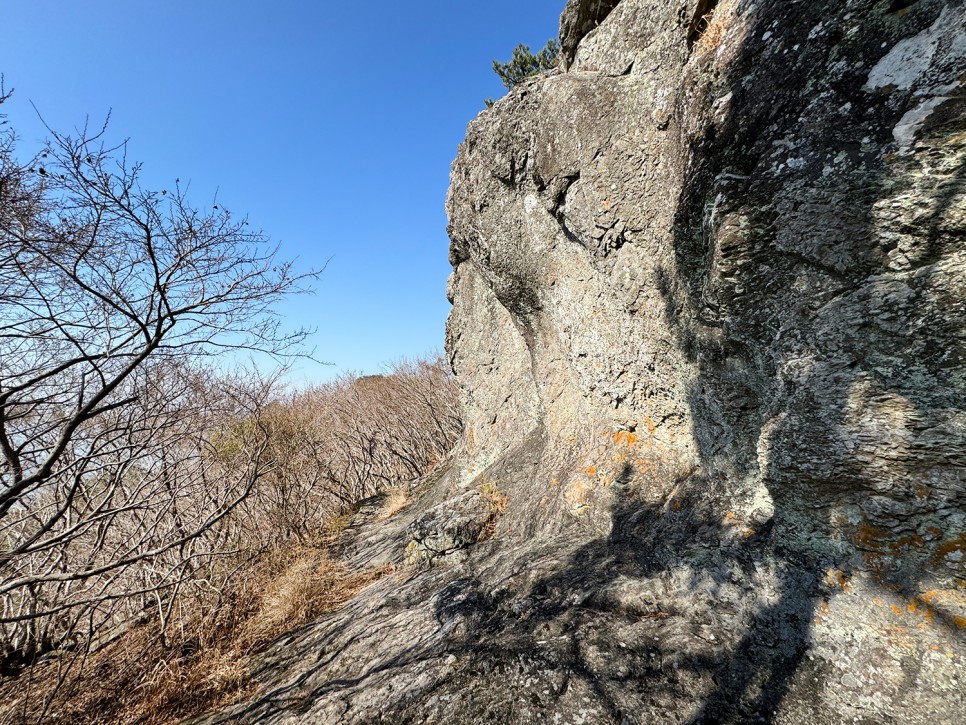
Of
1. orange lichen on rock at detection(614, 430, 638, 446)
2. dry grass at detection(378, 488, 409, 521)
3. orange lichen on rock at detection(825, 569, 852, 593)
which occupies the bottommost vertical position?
orange lichen on rock at detection(825, 569, 852, 593)

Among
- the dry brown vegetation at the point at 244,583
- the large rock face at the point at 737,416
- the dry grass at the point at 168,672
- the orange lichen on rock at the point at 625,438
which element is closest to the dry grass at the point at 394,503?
the dry brown vegetation at the point at 244,583

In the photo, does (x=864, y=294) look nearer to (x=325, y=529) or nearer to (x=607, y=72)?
(x=607, y=72)

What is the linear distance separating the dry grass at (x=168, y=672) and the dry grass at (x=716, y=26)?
5.66m

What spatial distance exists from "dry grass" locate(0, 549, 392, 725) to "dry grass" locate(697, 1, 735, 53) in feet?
18.6

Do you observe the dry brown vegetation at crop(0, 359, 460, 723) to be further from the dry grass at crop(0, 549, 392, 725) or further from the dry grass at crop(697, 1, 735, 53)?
the dry grass at crop(697, 1, 735, 53)

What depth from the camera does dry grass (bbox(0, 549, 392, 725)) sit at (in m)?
3.21

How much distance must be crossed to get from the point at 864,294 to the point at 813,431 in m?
0.65

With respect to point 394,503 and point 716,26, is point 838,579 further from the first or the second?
point 394,503

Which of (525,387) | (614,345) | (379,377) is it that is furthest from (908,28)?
(379,377)

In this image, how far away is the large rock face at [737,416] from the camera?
175cm

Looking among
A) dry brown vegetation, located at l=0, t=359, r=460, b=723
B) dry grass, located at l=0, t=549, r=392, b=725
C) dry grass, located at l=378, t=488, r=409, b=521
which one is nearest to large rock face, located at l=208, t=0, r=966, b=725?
dry grass, located at l=0, t=549, r=392, b=725

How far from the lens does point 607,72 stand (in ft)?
12.5

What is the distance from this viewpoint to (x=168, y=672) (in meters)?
3.54

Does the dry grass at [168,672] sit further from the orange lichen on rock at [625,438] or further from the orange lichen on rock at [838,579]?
the orange lichen on rock at [838,579]
